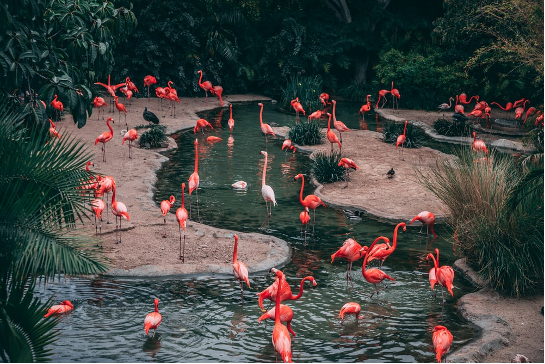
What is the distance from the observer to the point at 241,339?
261 inches

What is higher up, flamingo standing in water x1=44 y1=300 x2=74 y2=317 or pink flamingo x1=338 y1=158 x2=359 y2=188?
pink flamingo x1=338 y1=158 x2=359 y2=188

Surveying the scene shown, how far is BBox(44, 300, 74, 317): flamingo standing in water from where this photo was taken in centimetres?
673

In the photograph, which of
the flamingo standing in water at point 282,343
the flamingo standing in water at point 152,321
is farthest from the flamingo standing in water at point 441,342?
the flamingo standing in water at point 152,321

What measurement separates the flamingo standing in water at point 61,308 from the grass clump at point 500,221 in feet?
16.3

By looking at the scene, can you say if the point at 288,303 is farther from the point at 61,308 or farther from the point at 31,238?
the point at 31,238

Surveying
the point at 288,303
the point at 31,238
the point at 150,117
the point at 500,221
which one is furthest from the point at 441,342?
the point at 150,117

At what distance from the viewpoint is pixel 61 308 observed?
6.82m

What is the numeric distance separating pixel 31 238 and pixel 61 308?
1.94 meters

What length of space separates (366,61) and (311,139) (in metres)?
10.4

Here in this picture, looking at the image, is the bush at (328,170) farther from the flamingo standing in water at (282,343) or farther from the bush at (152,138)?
the flamingo standing in water at (282,343)

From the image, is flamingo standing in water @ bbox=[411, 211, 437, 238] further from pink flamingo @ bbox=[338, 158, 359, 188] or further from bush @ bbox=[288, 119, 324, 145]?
bush @ bbox=[288, 119, 324, 145]

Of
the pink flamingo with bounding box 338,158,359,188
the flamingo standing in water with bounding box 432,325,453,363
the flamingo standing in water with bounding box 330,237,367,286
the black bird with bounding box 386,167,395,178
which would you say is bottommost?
the flamingo standing in water with bounding box 432,325,453,363

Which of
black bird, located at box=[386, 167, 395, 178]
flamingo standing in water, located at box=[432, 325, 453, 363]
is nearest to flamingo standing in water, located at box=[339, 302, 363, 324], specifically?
flamingo standing in water, located at box=[432, 325, 453, 363]

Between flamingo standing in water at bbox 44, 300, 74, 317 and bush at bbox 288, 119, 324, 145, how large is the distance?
9938 millimetres
